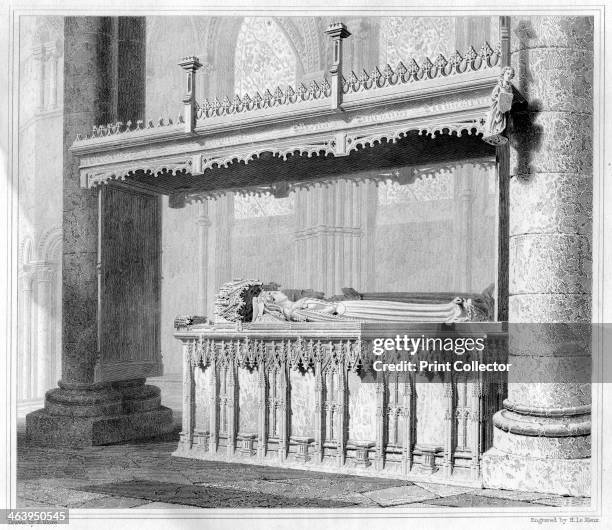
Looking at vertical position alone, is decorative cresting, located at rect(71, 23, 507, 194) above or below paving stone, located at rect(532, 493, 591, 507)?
above

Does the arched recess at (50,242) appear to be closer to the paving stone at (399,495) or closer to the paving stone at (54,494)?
the paving stone at (54,494)

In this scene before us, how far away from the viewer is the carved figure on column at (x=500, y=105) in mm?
4895

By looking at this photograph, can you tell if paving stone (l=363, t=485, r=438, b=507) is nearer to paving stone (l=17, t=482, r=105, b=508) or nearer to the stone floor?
the stone floor

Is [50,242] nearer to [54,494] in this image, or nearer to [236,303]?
[236,303]

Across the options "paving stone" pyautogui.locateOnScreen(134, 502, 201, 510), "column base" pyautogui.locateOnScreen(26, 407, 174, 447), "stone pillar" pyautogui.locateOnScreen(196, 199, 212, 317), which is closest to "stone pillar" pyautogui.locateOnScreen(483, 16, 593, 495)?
"paving stone" pyautogui.locateOnScreen(134, 502, 201, 510)

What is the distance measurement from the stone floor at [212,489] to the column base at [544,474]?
0.18 feet

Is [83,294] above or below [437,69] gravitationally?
below

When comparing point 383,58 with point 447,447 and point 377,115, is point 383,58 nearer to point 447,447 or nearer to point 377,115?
point 377,115

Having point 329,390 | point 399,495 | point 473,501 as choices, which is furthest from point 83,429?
point 473,501

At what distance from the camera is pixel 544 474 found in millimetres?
4906

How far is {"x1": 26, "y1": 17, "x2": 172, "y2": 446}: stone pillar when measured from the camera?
23.8 feet

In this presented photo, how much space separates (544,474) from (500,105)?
7.10 feet

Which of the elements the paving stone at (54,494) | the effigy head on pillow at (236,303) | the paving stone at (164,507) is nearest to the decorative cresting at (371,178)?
the effigy head on pillow at (236,303)
